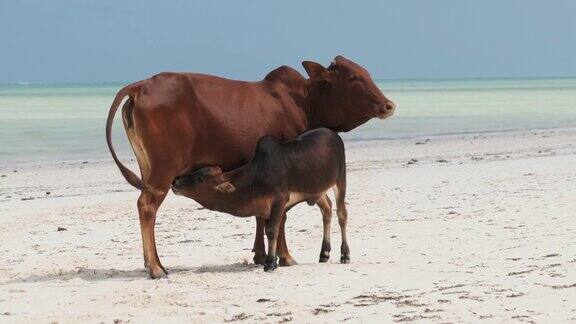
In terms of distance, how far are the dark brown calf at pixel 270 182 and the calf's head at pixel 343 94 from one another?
53 cm

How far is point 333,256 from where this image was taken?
Answer: 1104 centimetres

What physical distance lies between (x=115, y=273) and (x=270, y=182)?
5.78 feet

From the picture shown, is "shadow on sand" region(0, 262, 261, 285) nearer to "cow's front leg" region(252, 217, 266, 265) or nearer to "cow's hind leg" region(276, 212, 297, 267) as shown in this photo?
"cow's front leg" region(252, 217, 266, 265)

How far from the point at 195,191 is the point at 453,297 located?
8.12 feet

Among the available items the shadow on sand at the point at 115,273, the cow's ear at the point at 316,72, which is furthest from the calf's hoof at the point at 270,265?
the cow's ear at the point at 316,72

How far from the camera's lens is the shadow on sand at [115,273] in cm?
988

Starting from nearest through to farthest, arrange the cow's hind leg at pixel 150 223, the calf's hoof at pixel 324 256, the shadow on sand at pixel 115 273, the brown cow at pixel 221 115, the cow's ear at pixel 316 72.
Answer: the brown cow at pixel 221 115
the cow's hind leg at pixel 150 223
the shadow on sand at pixel 115 273
the cow's ear at pixel 316 72
the calf's hoof at pixel 324 256

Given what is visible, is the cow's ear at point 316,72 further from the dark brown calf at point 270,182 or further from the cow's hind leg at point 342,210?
the cow's hind leg at point 342,210

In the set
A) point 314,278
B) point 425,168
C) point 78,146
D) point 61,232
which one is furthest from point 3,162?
point 314,278

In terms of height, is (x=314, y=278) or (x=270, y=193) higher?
(x=270, y=193)

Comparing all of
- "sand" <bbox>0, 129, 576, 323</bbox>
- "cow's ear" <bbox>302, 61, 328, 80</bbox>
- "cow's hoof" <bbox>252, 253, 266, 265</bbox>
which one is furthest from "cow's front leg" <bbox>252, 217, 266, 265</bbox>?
"cow's ear" <bbox>302, 61, 328, 80</bbox>

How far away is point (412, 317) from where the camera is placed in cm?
742

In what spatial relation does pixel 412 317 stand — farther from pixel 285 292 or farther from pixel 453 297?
pixel 285 292

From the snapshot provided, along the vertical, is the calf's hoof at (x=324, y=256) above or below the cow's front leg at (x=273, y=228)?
below
